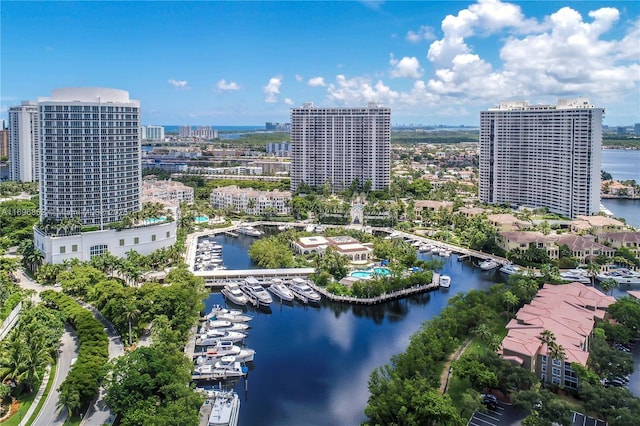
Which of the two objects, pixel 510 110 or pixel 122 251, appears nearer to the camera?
pixel 122 251

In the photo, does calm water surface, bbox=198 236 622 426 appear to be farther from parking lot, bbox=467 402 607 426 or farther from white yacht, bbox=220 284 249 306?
parking lot, bbox=467 402 607 426

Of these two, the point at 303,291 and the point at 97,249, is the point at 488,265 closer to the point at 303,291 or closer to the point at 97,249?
the point at 303,291

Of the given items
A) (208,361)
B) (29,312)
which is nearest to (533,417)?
(208,361)

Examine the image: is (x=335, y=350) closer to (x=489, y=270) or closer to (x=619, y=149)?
(x=489, y=270)

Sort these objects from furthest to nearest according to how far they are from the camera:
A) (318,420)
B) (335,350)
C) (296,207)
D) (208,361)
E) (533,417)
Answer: (296,207), (335,350), (208,361), (318,420), (533,417)

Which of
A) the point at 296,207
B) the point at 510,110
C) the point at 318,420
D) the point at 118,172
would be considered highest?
the point at 510,110

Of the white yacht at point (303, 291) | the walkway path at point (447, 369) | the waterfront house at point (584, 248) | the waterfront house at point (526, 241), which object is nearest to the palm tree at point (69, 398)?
the walkway path at point (447, 369)

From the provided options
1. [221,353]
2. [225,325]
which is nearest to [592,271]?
[225,325]
